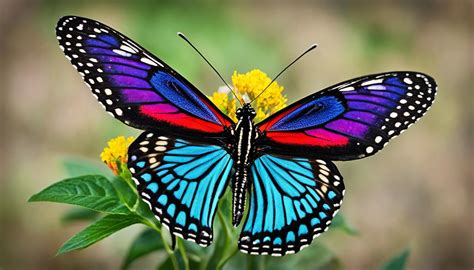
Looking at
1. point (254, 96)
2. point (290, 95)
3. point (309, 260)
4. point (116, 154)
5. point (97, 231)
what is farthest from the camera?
point (290, 95)

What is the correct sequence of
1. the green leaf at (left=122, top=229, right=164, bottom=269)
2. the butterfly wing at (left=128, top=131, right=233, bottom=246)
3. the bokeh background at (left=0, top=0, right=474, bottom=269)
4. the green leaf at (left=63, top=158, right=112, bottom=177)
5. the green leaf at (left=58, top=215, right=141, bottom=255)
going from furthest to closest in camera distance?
the bokeh background at (left=0, top=0, right=474, bottom=269) → the green leaf at (left=63, top=158, right=112, bottom=177) → the green leaf at (left=122, top=229, right=164, bottom=269) → the butterfly wing at (left=128, top=131, right=233, bottom=246) → the green leaf at (left=58, top=215, right=141, bottom=255)

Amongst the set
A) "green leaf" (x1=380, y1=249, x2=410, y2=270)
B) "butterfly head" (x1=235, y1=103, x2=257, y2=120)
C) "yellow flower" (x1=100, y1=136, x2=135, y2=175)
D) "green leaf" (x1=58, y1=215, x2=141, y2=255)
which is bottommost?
"green leaf" (x1=380, y1=249, x2=410, y2=270)

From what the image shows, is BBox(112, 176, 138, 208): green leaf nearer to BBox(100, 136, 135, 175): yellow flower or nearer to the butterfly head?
BBox(100, 136, 135, 175): yellow flower

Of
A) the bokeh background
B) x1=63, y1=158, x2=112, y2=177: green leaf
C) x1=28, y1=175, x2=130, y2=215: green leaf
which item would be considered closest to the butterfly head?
x1=28, y1=175, x2=130, y2=215: green leaf

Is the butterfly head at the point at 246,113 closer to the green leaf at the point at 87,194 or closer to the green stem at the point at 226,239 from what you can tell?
the green stem at the point at 226,239

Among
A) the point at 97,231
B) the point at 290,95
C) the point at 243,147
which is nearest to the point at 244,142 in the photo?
the point at 243,147

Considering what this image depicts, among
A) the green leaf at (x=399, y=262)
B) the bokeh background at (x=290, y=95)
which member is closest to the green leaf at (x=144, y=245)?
the green leaf at (x=399, y=262)

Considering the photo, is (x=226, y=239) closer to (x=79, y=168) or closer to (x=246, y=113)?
(x=246, y=113)
